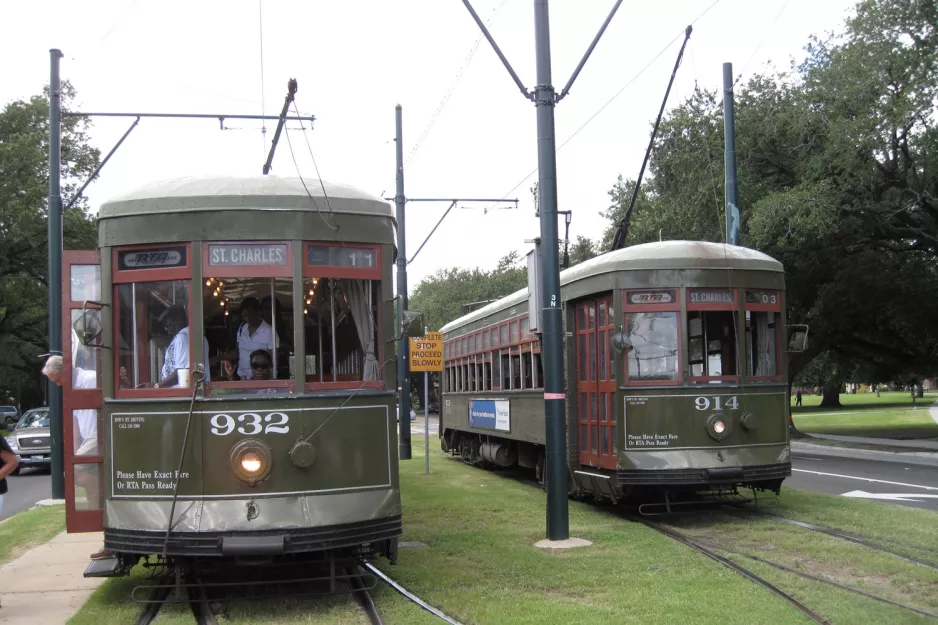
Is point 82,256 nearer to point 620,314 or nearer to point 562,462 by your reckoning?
point 562,462

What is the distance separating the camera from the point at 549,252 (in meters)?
10.3

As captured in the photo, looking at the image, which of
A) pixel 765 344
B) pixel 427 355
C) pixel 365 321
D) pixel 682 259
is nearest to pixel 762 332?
pixel 765 344

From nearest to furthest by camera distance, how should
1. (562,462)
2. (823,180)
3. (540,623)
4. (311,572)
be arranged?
(540,623), (311,572), (562,462), (823,180)

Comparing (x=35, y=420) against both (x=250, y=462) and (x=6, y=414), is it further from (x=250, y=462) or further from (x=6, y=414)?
(x=6, y=414)

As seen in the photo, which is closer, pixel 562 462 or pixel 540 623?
pixel 540 623

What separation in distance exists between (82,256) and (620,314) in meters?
6.05

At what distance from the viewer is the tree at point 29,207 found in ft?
105

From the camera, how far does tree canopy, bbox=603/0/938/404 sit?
20.4m

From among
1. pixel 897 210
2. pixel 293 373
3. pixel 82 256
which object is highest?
pixel 897 210

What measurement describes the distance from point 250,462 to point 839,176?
18.5 meters

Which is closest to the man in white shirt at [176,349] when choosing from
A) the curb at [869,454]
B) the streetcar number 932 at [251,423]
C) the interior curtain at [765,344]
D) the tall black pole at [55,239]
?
the streetcar number 932 at [251,423]

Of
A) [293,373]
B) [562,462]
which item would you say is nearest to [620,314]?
[562,462]

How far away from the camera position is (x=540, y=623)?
6.56 metres

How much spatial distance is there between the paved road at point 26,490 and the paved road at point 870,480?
12512 millimetres
